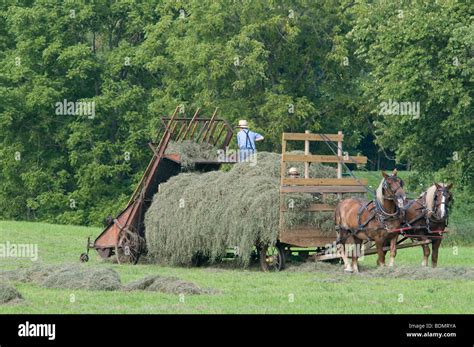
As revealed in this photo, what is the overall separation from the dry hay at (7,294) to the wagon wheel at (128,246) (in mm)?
7868

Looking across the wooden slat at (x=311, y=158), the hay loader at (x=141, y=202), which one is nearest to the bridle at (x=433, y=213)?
the wooden slat at (x=311, y=158)

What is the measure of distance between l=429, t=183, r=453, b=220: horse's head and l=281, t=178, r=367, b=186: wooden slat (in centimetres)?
174

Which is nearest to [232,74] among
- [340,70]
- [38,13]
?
[340,70]

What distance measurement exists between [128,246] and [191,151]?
2227 millimetres

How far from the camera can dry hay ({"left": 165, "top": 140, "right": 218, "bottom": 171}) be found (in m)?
24.8

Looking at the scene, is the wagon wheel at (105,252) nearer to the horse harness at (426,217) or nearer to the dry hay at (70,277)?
the dry hay at (70,277)

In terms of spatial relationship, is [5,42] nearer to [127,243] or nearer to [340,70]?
[340,70]

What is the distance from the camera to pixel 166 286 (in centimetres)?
1823

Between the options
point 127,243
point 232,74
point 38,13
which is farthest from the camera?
point 38,13

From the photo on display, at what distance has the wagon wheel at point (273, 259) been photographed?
22.6m

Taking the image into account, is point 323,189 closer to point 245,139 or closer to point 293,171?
point 293,171

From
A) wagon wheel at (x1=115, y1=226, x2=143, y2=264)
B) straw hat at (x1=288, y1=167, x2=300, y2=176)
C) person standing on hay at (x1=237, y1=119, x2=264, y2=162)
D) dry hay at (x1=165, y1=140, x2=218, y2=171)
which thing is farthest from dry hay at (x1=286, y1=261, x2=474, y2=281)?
wagon wheel at (x1=115, y1=226, x2=143, y2=264)
